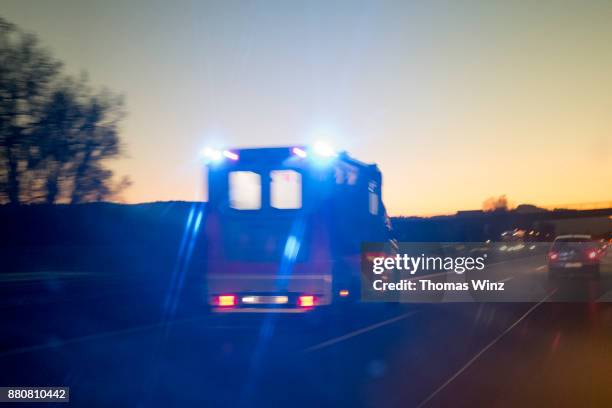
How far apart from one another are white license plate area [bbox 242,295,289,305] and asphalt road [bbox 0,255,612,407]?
31 centimetres

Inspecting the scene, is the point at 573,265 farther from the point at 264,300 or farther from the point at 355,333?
the point at 264,300

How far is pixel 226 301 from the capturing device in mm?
14375

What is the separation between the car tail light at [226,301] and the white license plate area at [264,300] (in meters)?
0.20

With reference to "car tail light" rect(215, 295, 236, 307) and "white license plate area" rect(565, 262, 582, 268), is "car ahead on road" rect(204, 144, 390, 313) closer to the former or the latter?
"car tail light" rect(215, 295, 236, 307)

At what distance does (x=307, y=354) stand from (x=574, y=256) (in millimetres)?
21959

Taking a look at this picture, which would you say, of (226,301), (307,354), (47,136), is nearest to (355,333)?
(226,301)

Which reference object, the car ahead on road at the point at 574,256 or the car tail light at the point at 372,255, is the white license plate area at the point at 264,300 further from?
the car ahead on road at the point at 574,256

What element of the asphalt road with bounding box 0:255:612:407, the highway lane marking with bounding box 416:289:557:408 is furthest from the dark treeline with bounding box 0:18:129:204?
the highway lane marking with bounding box 416:289:557:408

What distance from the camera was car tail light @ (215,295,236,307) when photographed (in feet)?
47.1

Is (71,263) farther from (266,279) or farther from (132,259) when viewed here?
(266,279)

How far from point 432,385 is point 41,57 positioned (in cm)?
2179

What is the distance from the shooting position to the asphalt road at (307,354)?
8.67 metres

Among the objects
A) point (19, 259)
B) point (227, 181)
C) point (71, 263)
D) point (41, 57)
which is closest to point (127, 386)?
point (227, 181)

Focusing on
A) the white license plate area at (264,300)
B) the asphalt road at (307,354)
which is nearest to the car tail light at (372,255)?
the asphalt road at (307,354)
